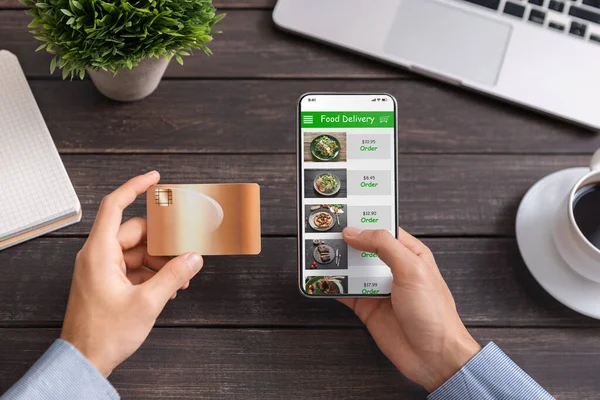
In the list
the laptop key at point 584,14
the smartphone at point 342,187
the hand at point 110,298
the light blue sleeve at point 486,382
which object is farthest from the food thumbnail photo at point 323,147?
the laptop key at point 584,14

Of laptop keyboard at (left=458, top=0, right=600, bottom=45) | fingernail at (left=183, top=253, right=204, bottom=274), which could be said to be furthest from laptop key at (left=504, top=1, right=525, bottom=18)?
fingernail at (left=183, top=253, right=204, bottom=274)

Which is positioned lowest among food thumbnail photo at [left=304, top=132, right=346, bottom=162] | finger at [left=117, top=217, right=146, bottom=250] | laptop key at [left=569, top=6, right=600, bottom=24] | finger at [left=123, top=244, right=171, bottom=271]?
finger at [left=123, top=244, right=171, bottom=271]

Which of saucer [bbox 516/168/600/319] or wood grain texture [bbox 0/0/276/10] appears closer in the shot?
saucer [bbox 516/168/600/319]

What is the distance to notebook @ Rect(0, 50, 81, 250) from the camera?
2.64ft

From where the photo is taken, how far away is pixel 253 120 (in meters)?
0.88

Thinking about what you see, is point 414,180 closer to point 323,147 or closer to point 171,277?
point 323,147

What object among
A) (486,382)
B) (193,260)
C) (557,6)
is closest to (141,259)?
(193,260)

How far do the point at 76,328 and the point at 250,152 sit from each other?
0.34 metres

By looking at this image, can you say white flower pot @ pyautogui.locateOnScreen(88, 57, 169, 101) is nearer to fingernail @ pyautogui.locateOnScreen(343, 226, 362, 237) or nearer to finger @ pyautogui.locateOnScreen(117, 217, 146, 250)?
finger @ pyautogui.locateOnScreen(117, 217, 146, 250)

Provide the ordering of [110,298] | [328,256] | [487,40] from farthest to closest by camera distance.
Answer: [487,40] → [328,256] → [110,298]

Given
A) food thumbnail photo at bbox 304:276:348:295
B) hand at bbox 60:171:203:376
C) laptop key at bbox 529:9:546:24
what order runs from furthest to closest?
laptop key at bbox 529:9:546:24 < food thumbnail photo at bbox 304:276:348:295 < hand at bbox 60:171:203:376

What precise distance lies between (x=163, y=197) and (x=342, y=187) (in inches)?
9.2

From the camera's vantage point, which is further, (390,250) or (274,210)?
(274,210)

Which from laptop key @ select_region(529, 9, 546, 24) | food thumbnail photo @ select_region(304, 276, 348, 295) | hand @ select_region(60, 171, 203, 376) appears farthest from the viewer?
laptop key @ select_region(529, 9, 546, 24)
